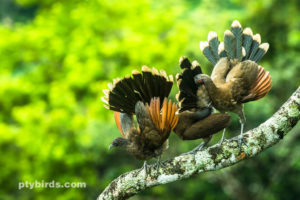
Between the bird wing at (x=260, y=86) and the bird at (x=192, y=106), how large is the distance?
311 millimetres

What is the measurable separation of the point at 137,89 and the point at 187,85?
37cm

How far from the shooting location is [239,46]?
3.28 metres

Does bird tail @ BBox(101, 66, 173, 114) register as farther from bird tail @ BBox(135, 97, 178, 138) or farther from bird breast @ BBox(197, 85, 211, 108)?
bird breast @ BBox(197, 85, 211, 108)

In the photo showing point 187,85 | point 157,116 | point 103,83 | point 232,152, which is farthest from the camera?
point 103,83

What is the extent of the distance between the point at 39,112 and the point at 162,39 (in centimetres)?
523

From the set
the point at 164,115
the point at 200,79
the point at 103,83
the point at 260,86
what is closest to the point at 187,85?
the point at 200,79

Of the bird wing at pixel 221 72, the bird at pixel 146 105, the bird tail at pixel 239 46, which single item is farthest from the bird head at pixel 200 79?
the bird tail at pixel 239 46

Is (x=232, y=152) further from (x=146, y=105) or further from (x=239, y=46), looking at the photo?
(x=239, y=46)

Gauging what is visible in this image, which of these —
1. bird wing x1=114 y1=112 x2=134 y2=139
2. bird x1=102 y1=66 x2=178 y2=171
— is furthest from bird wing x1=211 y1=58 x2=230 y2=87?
bird wing x1=114 y1=112 x2=134 y2=139

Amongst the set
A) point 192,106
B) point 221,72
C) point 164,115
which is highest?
point 221,72

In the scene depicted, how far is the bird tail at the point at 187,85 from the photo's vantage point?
2.99m

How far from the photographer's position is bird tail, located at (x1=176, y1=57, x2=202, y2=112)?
118 inches

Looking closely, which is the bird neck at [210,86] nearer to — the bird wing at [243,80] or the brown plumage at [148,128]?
the bird wing at [243,80]

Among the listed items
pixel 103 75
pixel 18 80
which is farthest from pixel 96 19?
pixel 18 80
